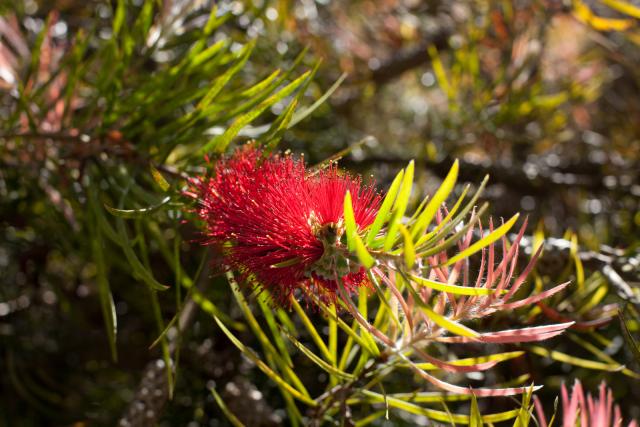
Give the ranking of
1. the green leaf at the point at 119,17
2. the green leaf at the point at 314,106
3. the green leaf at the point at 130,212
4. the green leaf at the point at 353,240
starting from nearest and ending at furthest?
the green leaf at the point at 353,240
the green leaf at the point at 130,212
the green leaf at the point at 314,106
the green leaf at the point at 119,17

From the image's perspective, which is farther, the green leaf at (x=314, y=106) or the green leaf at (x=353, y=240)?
the green leaf at (x=314, y=106)

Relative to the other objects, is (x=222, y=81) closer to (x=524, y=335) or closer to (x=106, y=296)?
(x=106, y=296)

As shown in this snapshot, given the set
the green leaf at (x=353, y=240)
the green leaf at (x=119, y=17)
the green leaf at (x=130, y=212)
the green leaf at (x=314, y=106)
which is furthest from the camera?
the green leaf at (x=119, y=17)

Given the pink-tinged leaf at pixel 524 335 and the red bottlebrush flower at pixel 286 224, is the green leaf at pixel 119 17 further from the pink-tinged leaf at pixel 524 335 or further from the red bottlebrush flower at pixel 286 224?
the pink-tinged leaf at pixel 524 335

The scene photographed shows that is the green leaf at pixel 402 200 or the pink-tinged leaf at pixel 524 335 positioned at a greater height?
the green leaf at pixel 402 200

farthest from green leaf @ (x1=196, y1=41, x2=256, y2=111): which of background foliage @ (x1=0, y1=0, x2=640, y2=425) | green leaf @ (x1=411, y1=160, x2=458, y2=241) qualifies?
green leaf @ (x1=411, y1=160, x2=458, y2=241)

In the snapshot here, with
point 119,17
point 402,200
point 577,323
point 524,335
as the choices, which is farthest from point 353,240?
point 119,17

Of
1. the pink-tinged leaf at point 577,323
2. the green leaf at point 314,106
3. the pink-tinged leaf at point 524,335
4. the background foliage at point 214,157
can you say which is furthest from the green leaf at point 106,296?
the pink-tinged leaf at point 577,323
